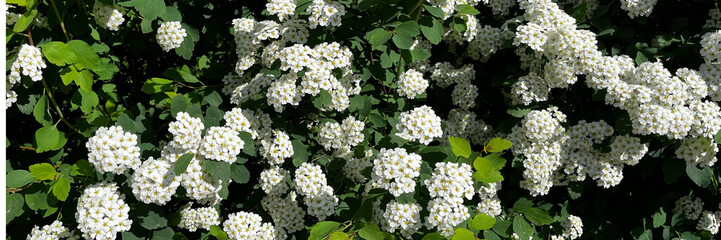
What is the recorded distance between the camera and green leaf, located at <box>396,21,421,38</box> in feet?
9.53

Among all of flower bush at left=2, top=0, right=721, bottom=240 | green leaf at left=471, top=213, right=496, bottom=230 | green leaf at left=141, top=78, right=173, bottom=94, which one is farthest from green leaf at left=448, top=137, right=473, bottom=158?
green leaf at left=141, top=78, right=173, bottom=94

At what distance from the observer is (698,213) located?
3.72 meters

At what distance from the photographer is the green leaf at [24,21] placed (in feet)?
8.35

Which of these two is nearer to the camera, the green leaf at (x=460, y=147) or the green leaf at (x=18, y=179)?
the green leaf at (x=460, y=147)

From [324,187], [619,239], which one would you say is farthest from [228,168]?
[619,239]

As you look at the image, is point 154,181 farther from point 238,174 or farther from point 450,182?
point 450,182

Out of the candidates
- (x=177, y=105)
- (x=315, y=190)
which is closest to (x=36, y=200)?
(x=177, y=105)

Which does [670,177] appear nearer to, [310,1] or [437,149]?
[437,149]

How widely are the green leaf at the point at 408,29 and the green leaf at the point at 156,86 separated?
140 centimetres

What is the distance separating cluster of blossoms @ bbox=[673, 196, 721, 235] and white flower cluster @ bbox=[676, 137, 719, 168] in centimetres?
62

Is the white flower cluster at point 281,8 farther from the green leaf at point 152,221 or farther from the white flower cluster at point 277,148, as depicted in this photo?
the green leaf at point 152,221

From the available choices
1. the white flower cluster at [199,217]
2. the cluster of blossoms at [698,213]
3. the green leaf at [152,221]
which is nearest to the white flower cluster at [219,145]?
the green leaf at [152,221]

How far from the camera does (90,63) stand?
2713 millimetres

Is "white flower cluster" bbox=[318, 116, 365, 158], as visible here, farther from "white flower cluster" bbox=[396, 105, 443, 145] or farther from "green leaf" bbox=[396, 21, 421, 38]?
"green leaf" bbox=[396, 21, 421, 38]
